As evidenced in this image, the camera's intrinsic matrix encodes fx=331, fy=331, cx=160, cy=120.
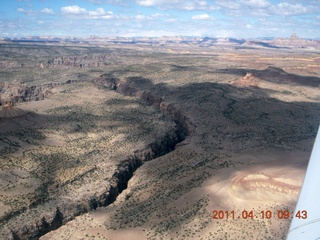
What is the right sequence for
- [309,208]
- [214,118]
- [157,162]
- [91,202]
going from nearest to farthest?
[309,208]
[91,202]
[157,162]
[214,118]

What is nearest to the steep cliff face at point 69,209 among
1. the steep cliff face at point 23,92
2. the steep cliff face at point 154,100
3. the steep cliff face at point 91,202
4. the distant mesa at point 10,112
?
the steep cliff face at point 91,202

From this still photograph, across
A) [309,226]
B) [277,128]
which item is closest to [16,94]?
[277,128]

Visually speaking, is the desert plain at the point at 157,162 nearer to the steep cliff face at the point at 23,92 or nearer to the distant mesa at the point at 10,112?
the distant mesa at the point at 10,112

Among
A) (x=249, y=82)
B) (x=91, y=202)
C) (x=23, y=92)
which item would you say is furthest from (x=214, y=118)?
(x=23, y=92)

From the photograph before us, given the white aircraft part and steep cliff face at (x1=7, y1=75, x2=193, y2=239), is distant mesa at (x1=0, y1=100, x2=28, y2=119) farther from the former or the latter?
the white aircraft part

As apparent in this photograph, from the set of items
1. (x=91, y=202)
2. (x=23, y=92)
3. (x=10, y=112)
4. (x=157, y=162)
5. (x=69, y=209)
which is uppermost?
(x=10, y=112)

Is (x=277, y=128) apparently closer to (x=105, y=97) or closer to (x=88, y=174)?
(x=88, y=174)

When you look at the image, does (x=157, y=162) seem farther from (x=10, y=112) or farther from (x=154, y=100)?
(x=154, y=100)

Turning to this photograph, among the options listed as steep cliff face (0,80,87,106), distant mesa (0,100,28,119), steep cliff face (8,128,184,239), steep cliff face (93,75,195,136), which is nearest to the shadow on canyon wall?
steep cliff face (93,75,195,136)
